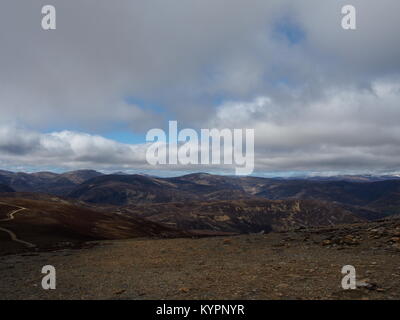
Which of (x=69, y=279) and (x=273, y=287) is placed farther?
(x=69, y=279)

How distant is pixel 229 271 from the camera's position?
1770 cm

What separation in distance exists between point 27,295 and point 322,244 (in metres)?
21.6

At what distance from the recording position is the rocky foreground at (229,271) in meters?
13.0

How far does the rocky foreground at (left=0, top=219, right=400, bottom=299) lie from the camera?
1299 cm

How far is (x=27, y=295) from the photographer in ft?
51.1
